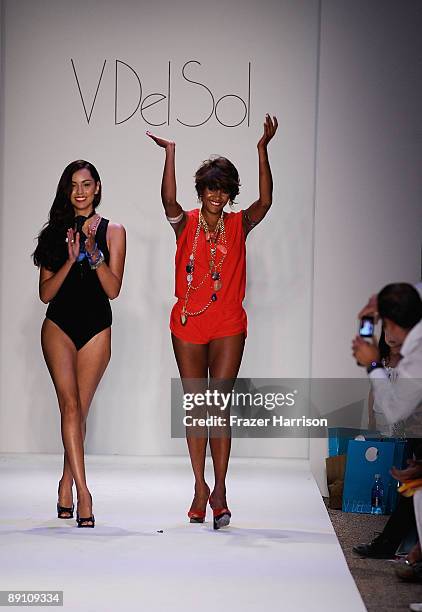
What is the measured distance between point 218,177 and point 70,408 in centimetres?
108

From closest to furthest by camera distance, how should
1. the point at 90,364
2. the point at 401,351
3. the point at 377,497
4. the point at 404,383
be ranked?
the point at 401,351
the point at 404,383
the point at 90,364
the point at 377,497

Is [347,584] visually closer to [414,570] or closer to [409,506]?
[414,570]

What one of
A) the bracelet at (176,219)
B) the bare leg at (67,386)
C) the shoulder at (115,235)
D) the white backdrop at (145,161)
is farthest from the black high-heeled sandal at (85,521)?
the white backdrop at (145,161)

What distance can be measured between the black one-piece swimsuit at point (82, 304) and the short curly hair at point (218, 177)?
0.42m

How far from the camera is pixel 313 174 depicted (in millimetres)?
6289

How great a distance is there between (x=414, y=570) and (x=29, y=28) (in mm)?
4160

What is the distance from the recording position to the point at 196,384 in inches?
172

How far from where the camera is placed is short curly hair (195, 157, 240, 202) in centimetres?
425

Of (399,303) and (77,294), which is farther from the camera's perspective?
(77,294)

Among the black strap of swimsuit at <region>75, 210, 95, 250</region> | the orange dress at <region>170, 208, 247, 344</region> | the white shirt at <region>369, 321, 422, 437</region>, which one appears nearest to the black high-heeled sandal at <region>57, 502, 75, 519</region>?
the orange dress at <region>170, 208, 247, 344</region>

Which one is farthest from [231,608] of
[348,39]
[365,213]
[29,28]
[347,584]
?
[29,28]

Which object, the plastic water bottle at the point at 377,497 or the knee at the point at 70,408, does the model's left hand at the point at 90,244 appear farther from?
the plastic water bottle at the point at 377,497

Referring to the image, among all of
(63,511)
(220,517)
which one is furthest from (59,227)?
(220,517)

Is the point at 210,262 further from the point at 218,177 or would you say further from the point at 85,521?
the point at 85,521
